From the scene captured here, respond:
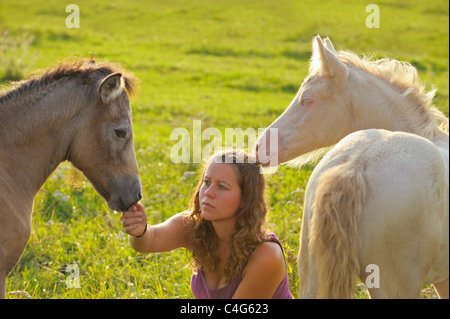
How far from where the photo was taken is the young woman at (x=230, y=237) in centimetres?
347

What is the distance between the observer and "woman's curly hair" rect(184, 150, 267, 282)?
3525 millimetres

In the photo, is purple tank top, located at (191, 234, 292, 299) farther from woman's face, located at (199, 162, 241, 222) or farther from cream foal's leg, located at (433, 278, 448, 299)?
cream foal's leg, located at (433, 278, 448, 299)

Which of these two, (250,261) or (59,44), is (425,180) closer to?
(250,261)

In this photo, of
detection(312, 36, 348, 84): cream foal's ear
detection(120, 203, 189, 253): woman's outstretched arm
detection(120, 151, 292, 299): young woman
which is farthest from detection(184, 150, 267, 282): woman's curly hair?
detection(312, 36, 348, 84): cream foal's ear

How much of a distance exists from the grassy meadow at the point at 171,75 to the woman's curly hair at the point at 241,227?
0.99m

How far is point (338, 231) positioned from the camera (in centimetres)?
280

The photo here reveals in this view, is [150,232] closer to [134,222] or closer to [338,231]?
[134,222]

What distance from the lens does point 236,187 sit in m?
3.60

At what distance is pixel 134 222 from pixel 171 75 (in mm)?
14464

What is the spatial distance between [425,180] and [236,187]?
120 cm

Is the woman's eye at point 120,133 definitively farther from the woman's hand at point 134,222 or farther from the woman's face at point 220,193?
the woman's face at point 220,193

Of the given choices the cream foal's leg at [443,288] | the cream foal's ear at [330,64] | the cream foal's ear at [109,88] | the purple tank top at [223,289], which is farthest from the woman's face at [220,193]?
the cream foal's leg at [443,288]

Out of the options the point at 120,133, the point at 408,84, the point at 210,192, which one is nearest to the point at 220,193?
the point at 210,192
